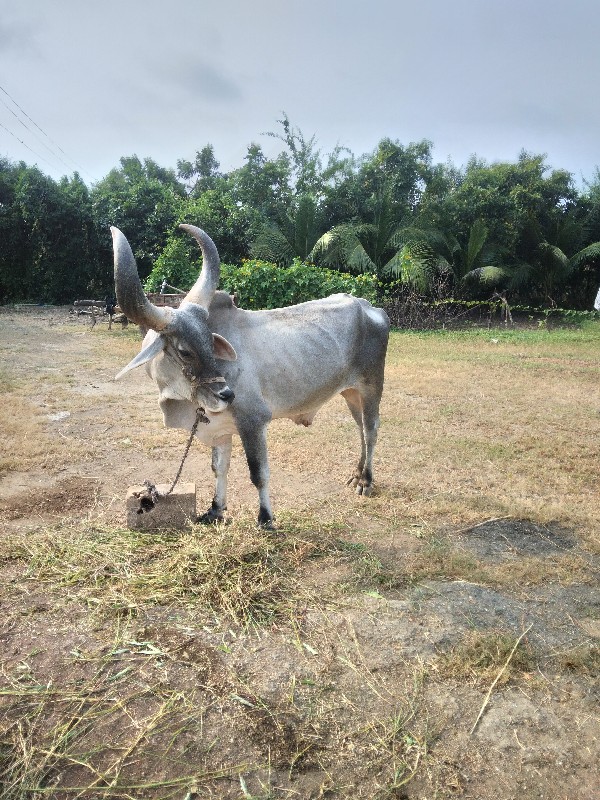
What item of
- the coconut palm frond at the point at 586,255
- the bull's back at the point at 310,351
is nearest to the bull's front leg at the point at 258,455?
the bull's back at the point at 310,351

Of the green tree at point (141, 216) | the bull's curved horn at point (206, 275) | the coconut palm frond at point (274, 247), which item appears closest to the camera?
the bull's curved horn at point (206, 275)

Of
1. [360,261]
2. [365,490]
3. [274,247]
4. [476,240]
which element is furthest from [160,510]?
[476,240]

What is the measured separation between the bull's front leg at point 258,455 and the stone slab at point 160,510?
46 cm

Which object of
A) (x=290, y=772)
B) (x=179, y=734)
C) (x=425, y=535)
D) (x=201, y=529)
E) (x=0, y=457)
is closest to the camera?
(x=290, y=772)

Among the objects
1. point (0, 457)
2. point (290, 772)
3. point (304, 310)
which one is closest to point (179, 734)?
point (290, 772)

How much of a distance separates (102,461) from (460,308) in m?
15.8

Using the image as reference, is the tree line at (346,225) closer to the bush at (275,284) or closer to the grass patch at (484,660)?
the bush at (275,284)

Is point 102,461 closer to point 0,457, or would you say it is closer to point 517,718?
point 0,457

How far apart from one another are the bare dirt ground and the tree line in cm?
1386

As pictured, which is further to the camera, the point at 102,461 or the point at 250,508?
the point at 102,461

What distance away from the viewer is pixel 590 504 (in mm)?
5172

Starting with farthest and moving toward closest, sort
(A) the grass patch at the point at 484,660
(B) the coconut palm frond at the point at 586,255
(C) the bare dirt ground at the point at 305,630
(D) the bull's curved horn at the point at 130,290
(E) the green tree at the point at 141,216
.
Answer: (E) the green tree at the point at 141,216, (B) the coconut palm frond at the point at 586,255, (D) the bull's curved horn at the point at 130,290, (A) the grass patch at the point at 484,660, (C) the bare dirt ground at the point at 305,630

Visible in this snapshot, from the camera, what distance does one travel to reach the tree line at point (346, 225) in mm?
19703

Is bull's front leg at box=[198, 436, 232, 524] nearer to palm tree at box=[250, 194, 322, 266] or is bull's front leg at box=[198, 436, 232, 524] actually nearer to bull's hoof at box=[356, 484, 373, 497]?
bull's hoof at box=[356, 484, 373, 497]
